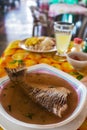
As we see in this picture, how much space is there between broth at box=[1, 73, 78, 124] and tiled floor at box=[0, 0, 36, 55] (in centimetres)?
231

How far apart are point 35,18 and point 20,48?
2.21 meters

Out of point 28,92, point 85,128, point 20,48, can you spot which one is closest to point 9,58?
point 20,48

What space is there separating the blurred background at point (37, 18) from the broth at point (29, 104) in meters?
1.24

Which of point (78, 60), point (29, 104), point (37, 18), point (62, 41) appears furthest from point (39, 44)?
point (37, 18)

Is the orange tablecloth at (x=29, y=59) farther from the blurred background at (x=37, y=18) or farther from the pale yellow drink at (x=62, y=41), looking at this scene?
the blurred background at (x=37, y=18)

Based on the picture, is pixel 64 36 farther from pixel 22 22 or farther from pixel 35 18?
pixel 22 22

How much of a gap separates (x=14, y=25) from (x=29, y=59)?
12.2ft

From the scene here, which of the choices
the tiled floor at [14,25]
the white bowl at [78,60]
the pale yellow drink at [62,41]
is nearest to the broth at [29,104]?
the white bowl at [78,60]

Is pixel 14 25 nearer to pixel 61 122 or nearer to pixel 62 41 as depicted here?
pixel 62 41

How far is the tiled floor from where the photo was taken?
361cm

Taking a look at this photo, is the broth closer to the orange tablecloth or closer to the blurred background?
the orange tablecloth

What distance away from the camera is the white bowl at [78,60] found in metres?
0.79

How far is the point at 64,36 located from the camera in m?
0.98

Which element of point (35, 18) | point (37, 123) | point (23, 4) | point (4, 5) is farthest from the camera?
point (23, 4)
